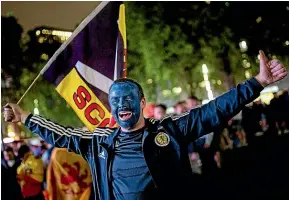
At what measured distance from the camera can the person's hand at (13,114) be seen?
3.48 m

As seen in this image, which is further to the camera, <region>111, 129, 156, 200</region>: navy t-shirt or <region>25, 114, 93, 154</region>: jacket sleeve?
<region>25, 114, 93, 154</region>: jacket sleeve

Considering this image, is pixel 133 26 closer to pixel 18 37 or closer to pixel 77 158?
pixel 18 37

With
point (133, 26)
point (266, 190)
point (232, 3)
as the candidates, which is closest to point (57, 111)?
point (133, 26)

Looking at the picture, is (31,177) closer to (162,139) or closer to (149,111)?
(149,111)

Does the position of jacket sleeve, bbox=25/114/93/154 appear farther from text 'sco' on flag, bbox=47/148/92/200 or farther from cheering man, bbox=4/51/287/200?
text 'sco' on flag, bbox=47/148/92/200

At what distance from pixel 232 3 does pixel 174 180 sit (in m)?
16.4

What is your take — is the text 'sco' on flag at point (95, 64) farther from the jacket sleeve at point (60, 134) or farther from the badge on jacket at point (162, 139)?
the badge on jacket at point (162, 139)

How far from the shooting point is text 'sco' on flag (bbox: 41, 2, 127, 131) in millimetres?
4598

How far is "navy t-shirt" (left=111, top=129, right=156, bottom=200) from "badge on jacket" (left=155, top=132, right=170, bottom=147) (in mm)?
123

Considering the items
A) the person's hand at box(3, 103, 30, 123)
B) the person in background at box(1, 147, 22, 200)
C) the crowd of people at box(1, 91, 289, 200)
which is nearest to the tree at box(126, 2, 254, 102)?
the crowd of people at box(1, 91, 289, 200)

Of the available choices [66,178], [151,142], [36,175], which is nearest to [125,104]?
[151,142]

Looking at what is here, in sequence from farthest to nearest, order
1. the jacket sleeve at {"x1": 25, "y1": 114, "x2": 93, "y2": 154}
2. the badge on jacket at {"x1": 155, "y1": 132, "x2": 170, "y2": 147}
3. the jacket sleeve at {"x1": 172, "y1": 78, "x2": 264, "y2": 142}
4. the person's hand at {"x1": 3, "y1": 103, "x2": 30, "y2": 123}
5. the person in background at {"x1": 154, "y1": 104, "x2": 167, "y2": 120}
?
the person in background at {"x1": 154, "y1": 104, "x2": 167, "y2": 120} → the person's hand at {"x1": 3, "y1": 103, "x2": 30, "y2": 123} → the jacket sleeve at {"x1": 25, "y1": 114, "x2": 93, "y2": 154} → the badge on jacket at {"x1": 155, "y1": 132, "x2": 170, "y2": 147} → the jacket sleeve at {"x1": 172, "y1": 78, "x2": 264, "y2": 142}

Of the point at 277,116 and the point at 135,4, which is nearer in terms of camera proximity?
the point at 277,116

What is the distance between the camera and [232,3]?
1822 cm
